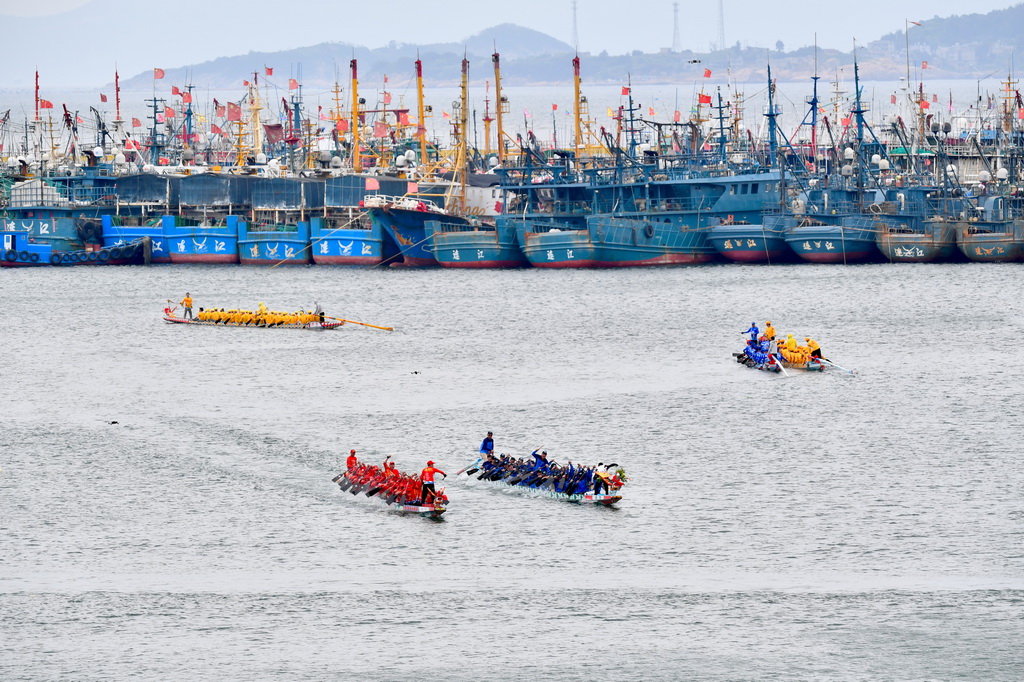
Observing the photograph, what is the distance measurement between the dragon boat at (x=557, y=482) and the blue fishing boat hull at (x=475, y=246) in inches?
3809

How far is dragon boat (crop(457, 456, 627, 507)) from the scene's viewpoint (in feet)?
240

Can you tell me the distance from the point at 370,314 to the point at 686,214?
148ft

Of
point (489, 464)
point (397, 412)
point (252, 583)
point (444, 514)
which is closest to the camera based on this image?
point (252, 583)

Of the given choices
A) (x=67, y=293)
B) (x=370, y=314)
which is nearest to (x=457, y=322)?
(x=370, y=314)

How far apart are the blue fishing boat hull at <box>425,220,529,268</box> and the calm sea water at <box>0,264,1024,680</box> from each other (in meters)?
42.7

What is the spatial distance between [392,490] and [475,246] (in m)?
102

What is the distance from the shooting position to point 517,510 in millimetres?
73250

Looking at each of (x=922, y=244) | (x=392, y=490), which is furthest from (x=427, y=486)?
(x=922, y=244)

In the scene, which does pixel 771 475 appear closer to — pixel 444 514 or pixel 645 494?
pixel 645 494

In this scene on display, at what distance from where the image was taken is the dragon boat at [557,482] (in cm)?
7325

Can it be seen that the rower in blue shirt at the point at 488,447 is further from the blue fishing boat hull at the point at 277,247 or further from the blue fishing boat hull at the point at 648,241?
the blue fishing boat hull at the point at 277,247

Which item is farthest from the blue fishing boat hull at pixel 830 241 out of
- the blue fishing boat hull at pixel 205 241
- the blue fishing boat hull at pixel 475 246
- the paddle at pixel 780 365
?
the blue fishing boat hull at pixel 205 241

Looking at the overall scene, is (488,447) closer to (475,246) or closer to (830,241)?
(830,241)

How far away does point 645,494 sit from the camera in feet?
247
